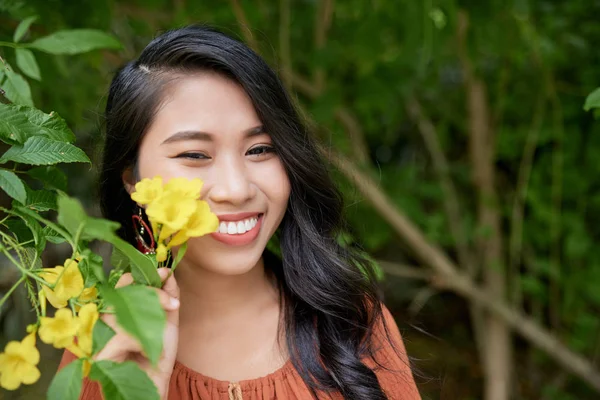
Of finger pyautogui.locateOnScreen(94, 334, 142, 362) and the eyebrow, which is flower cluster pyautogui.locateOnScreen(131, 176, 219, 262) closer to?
finger pyautogui.locateOnScreen(94, 334, 142, 362)

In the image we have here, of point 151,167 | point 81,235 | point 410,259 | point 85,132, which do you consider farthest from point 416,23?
point 410,259

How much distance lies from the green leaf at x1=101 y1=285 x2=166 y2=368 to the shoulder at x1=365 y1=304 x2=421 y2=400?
28.7 inches

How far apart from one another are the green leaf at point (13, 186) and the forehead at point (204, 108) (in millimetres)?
307

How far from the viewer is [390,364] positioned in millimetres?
1298

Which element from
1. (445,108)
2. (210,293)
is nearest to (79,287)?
(210,293)

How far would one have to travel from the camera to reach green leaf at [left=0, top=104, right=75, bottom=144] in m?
0.84

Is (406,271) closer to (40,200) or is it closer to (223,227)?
(223,227)

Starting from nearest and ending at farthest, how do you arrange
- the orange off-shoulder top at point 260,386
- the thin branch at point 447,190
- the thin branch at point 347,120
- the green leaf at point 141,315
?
the green leaf at point 141,315 < the orange off-shoulder top at point 260,386 < the thin branch at point 347,120 < the thin branch at point 447,190

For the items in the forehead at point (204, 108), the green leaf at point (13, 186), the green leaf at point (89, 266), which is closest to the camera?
the green leaf at point (89, 266)

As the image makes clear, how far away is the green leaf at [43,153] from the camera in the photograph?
2.78ft

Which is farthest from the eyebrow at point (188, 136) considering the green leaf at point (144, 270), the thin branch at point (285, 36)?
the thin branch at point (285, 36)

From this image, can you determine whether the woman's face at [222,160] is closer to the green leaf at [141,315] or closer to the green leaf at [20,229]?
the green leaf at [20,229]

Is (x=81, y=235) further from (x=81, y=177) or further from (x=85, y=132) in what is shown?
(x=81, y=177)

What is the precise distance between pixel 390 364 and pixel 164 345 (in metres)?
0.55
